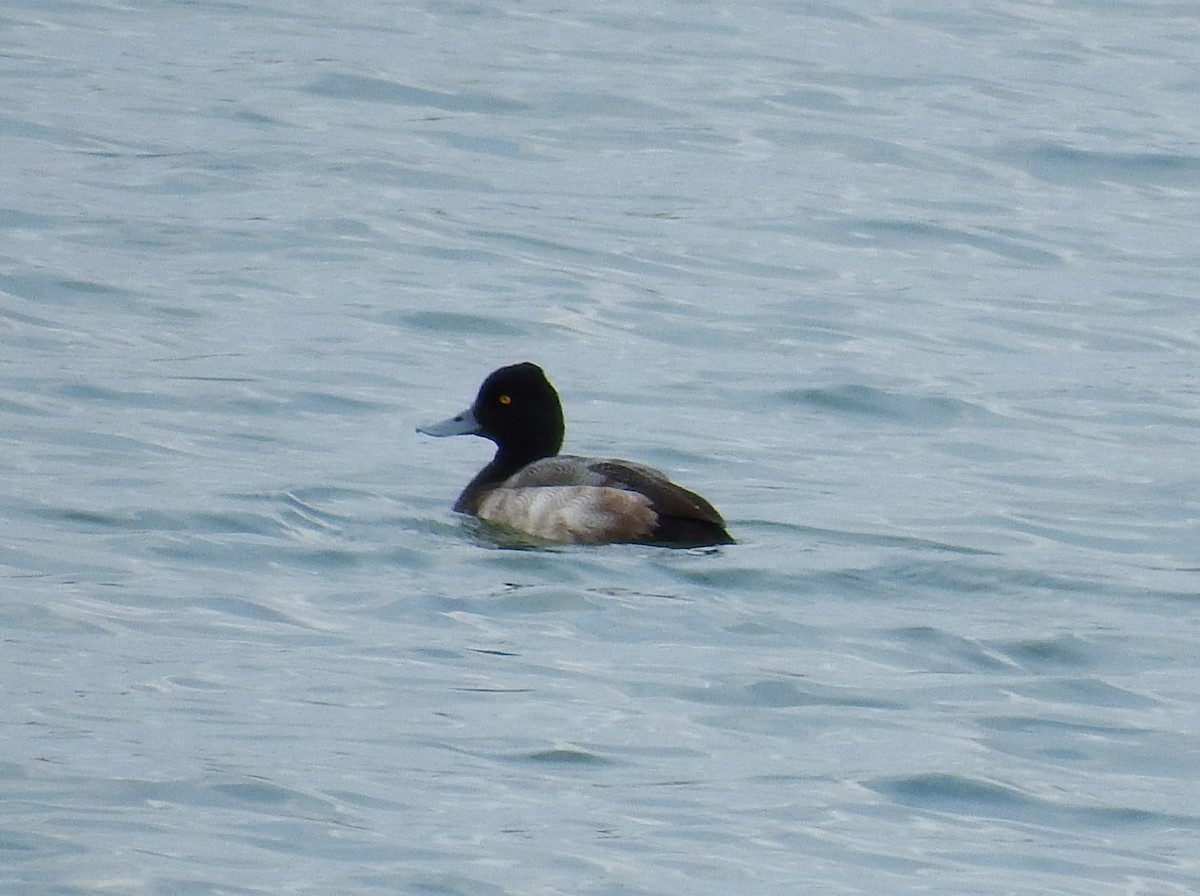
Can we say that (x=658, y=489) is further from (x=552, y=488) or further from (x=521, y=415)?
(x=521, y=415)

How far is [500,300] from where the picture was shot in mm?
14477

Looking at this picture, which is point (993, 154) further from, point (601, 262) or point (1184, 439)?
point (1184, 439)

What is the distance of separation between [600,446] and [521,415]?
91 centimetres

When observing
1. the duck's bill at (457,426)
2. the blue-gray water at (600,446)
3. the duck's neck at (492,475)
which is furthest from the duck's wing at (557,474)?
the duck's bill at (457,426)

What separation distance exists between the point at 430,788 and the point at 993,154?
509 inches

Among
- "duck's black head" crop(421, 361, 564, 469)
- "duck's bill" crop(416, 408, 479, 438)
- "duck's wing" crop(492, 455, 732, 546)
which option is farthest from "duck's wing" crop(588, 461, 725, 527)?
"duck's bill" crop(416, 408, 479, 438)

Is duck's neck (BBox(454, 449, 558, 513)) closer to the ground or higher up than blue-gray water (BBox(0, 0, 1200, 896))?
closer to the ground

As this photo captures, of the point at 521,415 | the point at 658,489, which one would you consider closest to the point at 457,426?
the point at 521,415

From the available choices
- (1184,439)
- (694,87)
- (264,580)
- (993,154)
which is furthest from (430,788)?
(694,87)

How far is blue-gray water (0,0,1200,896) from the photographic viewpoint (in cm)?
673

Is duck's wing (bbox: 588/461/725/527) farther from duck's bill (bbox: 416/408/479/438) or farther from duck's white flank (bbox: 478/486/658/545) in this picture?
duck's bill (bbox: 416/408/479/438)

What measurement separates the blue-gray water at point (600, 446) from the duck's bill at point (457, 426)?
0.73ft

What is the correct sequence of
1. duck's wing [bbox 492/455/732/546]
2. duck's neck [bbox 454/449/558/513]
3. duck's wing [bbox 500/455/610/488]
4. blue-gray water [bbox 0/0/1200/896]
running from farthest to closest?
duck's neck [bbox 454/449/558/513]
duck's wing [bbox 500/455/610/488]
duck's wing [bbox 492/455/732/546]
blue-gray water [bbox 0/0/1200/896]

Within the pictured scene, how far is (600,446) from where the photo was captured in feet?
38.8
